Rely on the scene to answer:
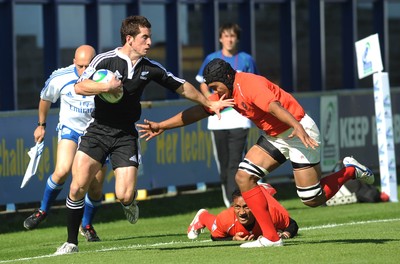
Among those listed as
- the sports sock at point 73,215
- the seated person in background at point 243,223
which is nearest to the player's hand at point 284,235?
the seated person in background at point 243,223

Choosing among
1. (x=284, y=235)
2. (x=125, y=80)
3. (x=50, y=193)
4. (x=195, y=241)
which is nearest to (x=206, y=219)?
(x=195, y=241)

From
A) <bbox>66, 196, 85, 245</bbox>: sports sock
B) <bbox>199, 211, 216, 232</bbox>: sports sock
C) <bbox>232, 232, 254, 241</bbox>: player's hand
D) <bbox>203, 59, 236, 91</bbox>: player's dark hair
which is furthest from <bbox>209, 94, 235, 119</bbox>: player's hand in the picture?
<bbox>199, 211, 216, 232</bbox>: sports sock

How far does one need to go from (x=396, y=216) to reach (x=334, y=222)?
0.84m

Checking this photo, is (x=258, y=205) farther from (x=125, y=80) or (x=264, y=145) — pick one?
(x=125, y=80)

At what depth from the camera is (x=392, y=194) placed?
18484 mm

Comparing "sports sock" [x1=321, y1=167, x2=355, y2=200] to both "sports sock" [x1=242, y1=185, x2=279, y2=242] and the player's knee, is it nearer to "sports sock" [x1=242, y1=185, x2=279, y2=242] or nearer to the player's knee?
the player's knee

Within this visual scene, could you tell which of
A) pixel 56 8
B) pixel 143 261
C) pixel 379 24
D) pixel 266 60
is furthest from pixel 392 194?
pixel 266 60

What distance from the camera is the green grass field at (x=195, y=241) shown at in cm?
1181

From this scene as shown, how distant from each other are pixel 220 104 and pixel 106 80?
3.40 ft

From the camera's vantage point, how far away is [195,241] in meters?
14.0

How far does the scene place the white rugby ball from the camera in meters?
12.0

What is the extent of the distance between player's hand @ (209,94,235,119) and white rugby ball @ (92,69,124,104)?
809 mm


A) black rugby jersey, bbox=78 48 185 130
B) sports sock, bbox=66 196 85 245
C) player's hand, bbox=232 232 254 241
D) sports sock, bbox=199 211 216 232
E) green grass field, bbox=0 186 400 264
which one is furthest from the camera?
sports sock, bbox=199 211 216 232

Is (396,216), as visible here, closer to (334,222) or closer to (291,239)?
(334,222)
